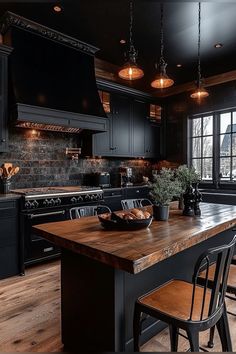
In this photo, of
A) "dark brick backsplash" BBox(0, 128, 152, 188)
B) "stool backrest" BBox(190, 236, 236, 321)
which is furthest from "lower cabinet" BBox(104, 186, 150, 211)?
"stool backrest" BBox(190, 236, 236, 321)

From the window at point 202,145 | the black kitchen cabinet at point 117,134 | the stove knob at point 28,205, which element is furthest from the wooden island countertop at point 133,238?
the window at point 202,145

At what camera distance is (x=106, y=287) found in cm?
144

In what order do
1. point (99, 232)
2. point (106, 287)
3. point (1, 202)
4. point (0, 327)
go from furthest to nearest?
point (1, 202), point (0, 327), point (99, 232), point (106, 287)

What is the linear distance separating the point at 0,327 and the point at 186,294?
1540mm

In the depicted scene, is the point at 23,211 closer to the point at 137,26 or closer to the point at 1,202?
the point at 1,202

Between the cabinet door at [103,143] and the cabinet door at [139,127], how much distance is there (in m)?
0.62

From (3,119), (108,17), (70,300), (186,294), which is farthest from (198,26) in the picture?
(70,300)

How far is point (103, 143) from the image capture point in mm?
4582

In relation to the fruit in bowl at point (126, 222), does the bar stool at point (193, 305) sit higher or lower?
lower

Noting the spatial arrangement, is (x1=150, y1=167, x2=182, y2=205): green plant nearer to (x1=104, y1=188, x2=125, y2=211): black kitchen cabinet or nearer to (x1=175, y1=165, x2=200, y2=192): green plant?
(x1=175, y1=165, x2=200, y2=192): green plant

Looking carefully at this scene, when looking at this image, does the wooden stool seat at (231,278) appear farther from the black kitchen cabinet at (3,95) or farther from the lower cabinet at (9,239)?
the black kitchen cabinet at (3,95)

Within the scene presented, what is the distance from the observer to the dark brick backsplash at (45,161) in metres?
3.76

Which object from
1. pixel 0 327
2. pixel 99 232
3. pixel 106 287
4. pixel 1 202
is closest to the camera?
pixel 106 287

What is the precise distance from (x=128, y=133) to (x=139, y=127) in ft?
1.18
